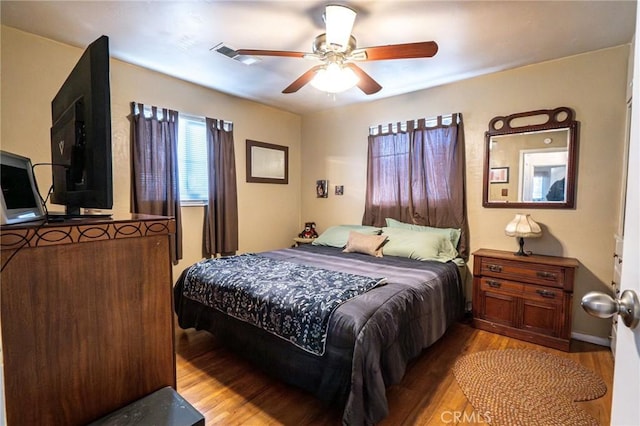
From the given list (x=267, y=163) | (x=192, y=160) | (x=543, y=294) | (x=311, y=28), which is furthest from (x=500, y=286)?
(x=192, y=160)

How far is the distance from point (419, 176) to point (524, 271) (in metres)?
1.43

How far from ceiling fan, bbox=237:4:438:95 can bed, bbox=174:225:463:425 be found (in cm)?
151

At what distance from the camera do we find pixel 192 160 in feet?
11.0

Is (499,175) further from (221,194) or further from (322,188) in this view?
(221,194)

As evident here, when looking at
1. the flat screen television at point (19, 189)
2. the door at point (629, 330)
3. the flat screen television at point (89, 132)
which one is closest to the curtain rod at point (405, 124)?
the door at point (629, 330)

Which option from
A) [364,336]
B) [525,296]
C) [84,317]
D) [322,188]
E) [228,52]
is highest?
[228,52]

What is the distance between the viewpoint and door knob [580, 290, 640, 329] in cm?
59

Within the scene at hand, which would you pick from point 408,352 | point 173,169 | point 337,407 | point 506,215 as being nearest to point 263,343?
point 337,407

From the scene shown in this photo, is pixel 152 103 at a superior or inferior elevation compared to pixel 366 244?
superior

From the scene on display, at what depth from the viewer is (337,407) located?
1745 millimetres

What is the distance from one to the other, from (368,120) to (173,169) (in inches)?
96.8

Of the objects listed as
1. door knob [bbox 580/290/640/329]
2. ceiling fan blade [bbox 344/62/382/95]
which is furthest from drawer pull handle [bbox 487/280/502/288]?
door knob [bbox 580/290/640/329]

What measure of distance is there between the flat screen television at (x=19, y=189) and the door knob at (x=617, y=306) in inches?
62.7

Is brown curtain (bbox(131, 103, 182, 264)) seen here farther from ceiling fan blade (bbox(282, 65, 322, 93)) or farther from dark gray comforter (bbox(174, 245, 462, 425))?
ceiling fan blade (bbox(282, 65, 322, 93))
